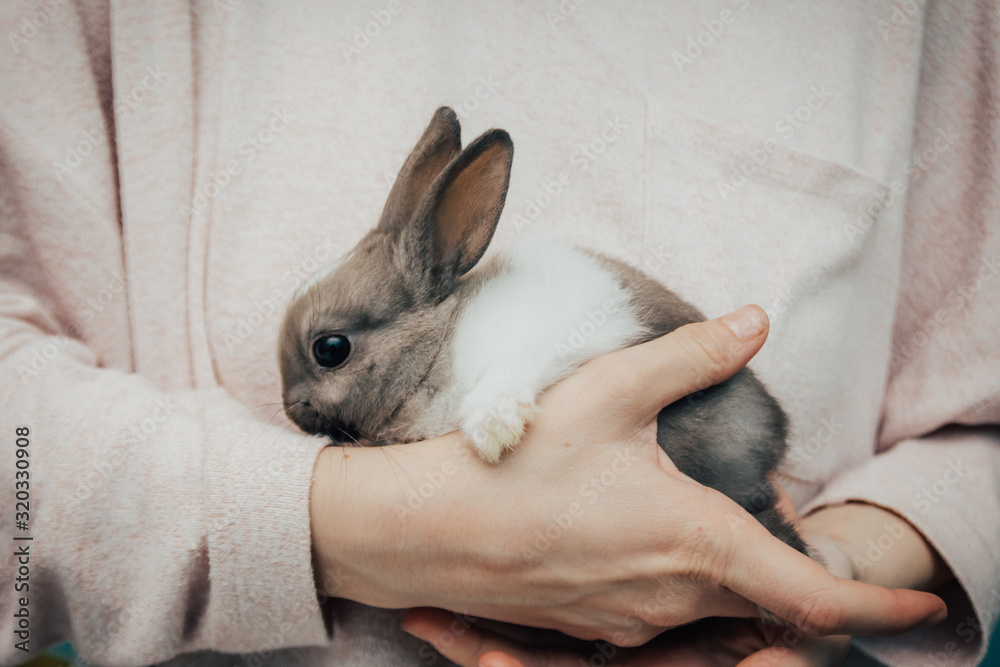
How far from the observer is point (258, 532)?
0.90 metres

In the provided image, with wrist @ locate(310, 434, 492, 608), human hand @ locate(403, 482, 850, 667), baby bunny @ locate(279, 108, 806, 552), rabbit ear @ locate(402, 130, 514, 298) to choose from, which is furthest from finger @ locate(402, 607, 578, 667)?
rabbit ear @ locate(402, 130, 514, 298)

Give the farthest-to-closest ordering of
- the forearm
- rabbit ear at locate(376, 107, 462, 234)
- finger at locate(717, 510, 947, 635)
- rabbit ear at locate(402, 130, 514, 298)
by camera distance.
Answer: the forearm
rabbit ear at locate(376, 107, 462, 234)
rabbit ear at locate(402, 130, 514, 298)
finger at locate(717, 510, 947, 635)

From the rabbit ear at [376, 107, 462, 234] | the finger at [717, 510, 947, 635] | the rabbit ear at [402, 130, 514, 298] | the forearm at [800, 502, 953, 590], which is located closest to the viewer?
the finger at [717, 510, 947, 635]

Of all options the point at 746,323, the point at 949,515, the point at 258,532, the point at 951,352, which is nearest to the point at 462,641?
the point at 258,532

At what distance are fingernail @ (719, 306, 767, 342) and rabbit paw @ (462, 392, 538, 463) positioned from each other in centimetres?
35

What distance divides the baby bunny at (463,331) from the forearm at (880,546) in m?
0.27

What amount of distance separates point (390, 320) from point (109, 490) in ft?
1.70

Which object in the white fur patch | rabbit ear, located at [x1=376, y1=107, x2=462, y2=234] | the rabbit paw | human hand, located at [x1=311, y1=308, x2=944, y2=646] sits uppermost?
rabbit ear, located at [x1=376, y1=107, x2=462, y2=234]

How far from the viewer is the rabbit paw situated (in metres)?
0.93

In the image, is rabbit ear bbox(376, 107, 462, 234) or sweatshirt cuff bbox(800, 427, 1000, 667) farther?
sweatshirt cuff bbox(800, 427, 1000, 667)

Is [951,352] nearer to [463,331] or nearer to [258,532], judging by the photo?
[463,331]

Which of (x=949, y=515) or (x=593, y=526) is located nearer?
(x=593, y=526)

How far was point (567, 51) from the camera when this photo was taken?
1329 millimetres

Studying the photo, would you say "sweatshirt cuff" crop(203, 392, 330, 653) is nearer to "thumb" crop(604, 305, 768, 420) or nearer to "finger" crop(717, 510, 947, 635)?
"thumb" crop(604, 305, 768, 420)
